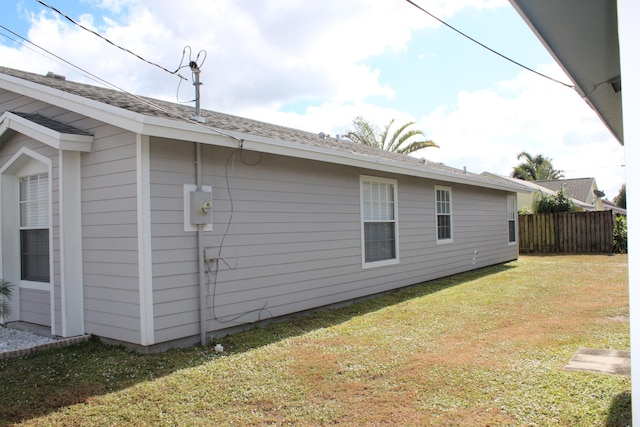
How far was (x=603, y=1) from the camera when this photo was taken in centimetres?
273

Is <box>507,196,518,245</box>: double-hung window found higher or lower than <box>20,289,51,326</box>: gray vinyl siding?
higher

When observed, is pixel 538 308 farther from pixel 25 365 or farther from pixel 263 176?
pixel 25 365

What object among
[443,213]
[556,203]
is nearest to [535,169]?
[556,203]

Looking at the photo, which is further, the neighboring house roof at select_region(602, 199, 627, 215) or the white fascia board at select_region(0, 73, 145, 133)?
the neighboring house roof at select_region(602, 199, 627, 215)

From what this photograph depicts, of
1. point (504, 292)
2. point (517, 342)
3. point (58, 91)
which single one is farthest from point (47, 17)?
point (504, 292)

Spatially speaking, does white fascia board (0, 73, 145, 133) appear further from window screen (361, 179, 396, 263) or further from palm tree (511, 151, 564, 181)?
palm tree (511, 151, 564, 181)

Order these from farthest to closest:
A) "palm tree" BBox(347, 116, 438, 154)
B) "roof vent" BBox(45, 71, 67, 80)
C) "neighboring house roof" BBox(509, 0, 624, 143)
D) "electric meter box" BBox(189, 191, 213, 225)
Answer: "palm tree" BBox(347, 116, 438, 154) < "roof vent" BBox(45, 71, 67, 80) < "electric meter box" BBox(189, 191, 213, 225) < "neighboring house roof" BBox(509, 0, 624, 143)

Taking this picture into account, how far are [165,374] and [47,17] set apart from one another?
438cm

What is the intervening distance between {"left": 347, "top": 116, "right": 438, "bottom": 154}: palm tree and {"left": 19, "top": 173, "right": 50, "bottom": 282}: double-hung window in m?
18.8

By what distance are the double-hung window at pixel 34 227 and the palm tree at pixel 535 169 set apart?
1660 inches

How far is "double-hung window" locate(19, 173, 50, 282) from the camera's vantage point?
6.17 m

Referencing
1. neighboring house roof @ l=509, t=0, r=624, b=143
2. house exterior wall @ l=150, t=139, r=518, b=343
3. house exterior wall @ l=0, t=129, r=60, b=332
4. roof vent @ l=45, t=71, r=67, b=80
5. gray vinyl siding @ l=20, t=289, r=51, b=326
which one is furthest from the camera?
roof vent @ l=45, t=71, r=67, b=80

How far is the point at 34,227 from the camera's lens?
631 centimetres

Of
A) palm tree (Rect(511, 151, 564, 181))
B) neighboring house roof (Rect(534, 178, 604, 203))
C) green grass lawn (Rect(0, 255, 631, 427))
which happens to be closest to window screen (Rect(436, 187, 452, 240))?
green grass lawn (Rect(0, 255, 631, 427))
